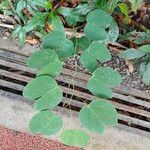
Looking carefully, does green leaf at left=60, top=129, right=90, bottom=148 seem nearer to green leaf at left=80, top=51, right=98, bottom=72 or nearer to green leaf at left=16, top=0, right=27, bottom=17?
green leaf at left=80, top=51, right=98, bottom=72

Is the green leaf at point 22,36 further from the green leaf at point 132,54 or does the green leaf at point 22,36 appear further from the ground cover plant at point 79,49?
the green leaf at point 132,54

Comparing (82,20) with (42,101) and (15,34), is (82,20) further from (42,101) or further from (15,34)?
(42,101)

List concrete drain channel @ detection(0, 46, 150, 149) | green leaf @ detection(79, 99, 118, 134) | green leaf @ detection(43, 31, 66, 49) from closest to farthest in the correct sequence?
green leaf @ detection(79, 99, 118, 134)
green leaf @ detection(43, 31, 66, 49)
concrete drain channel @ detection(0, 46, 150, 149)

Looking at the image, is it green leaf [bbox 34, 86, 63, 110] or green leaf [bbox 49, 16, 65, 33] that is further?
green leaf [bbox 49, 16, 65, 33]

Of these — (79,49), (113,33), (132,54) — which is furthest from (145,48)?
(79,49)

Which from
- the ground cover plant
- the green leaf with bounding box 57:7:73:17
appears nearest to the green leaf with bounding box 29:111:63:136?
the ground cover plant

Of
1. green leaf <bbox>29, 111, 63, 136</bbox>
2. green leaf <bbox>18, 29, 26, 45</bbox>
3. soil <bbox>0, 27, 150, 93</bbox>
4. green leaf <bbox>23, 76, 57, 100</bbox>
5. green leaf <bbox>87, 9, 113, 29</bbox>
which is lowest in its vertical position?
green leaf <bbox>29, 111, 63, 136</bbox>
